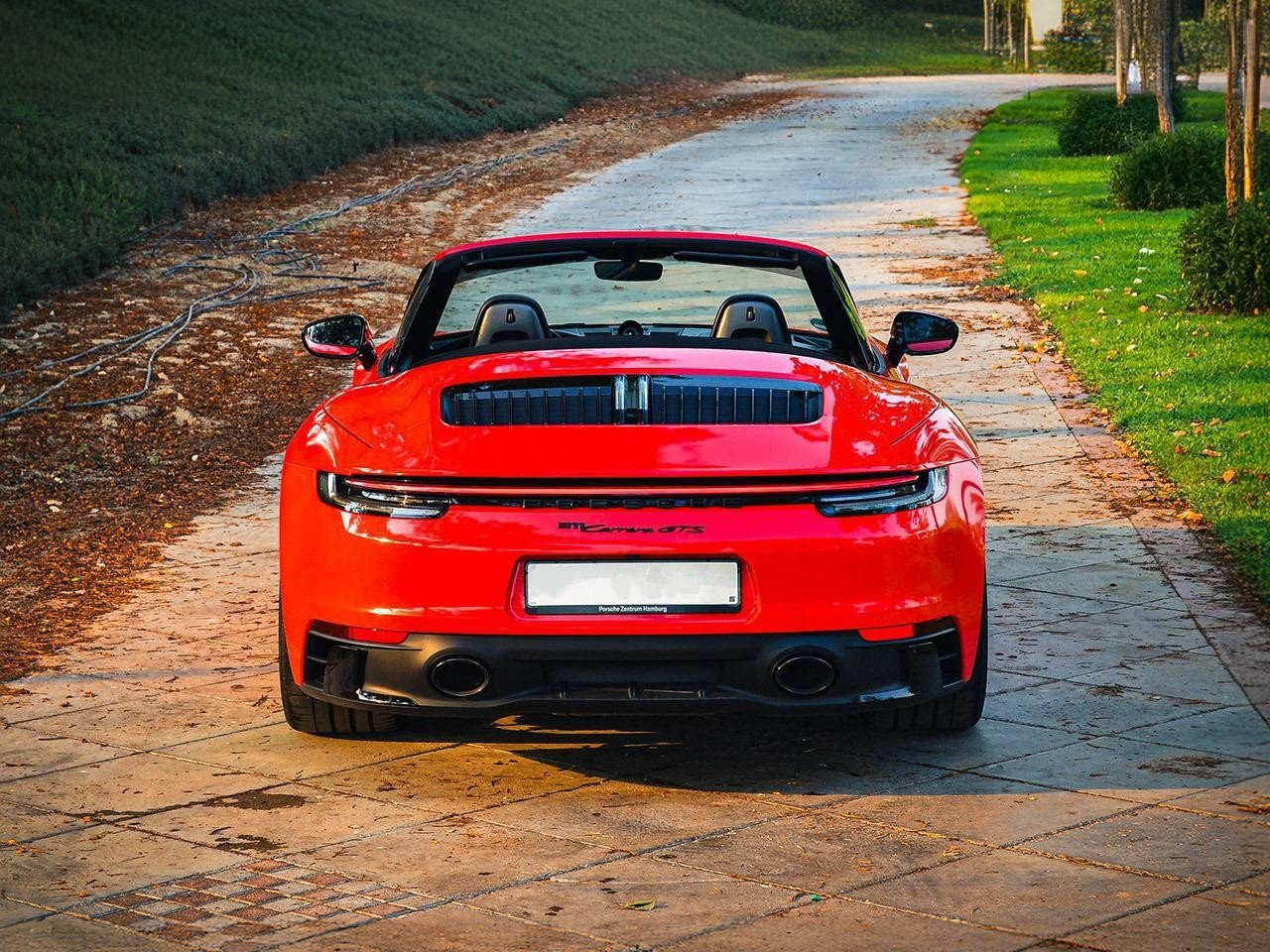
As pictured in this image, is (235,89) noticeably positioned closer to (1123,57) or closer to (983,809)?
(1123,57)

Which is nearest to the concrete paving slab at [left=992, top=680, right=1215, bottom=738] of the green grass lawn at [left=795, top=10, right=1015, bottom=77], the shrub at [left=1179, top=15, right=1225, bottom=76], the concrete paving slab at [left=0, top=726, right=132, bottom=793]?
the concrete paving slab at [left=0, top=726, right=132, bottom=793]

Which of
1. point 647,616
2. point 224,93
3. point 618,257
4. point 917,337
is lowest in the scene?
point 647,616

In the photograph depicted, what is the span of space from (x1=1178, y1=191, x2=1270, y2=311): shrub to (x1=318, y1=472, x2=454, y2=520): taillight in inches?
407

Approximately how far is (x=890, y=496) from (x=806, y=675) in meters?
0.50

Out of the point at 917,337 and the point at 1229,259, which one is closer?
the point at 917,337

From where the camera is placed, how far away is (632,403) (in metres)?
4.82

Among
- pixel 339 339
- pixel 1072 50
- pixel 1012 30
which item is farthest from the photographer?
pixel 1012 30

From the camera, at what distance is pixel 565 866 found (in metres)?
4.33

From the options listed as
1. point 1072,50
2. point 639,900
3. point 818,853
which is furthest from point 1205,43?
point 639,900

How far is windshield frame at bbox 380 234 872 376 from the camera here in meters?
5.69

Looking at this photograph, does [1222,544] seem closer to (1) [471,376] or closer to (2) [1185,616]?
(2) [1185,616]

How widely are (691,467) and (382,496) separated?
2.64 feet

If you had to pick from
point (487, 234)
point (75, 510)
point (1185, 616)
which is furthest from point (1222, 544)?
point (487, 234)

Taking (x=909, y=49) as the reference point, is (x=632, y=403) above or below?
below
